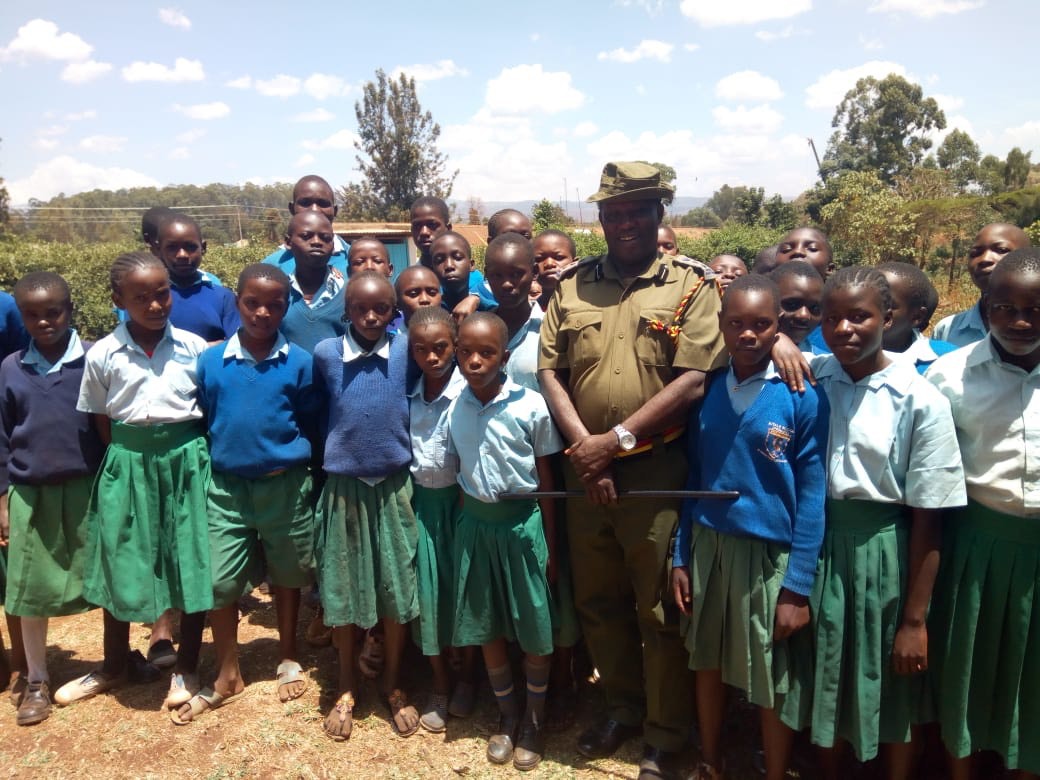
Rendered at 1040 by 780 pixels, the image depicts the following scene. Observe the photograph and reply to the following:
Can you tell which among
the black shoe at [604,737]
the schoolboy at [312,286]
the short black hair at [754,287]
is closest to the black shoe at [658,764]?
the black shoe at [604,737]

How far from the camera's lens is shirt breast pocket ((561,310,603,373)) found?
2623 mm

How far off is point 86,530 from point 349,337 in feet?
5.14

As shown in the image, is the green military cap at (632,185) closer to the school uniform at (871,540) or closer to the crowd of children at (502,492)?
the crowd of children at (502,492)

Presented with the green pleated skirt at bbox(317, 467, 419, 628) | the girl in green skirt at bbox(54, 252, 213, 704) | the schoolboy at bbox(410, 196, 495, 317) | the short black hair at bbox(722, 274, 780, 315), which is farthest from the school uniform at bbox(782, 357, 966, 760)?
the girl in green skirt at bbox(54, 252, 213, 704)

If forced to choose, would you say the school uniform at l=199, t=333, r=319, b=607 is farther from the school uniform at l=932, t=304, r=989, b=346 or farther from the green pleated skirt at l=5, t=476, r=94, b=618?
the school uniform at l=932, t=304, r=989, b=346

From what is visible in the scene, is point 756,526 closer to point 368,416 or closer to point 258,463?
point 368,416

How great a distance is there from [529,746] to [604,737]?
0.32 meters

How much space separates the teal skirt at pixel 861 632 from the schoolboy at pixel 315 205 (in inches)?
118

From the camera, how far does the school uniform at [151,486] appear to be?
297cm

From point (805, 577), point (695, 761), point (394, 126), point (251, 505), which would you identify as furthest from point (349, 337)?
point (394, 126)

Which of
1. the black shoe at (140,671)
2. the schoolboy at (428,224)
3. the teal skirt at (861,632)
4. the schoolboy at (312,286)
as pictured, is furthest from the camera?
the schoolboy at (428,224)

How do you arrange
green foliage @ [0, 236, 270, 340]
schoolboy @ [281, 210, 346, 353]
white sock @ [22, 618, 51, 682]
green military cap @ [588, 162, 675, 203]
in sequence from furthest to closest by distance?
green foliage @ [0, 236, 270, 340]
schoolboy @ [281, 210, 346, 353]
white sock @ [22, 618, 51, 682]
green military cap @ [588, 162, 675, 203]

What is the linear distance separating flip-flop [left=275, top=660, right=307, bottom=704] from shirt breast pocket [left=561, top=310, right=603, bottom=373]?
6.72ft

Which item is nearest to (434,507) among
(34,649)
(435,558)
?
(435,558)
